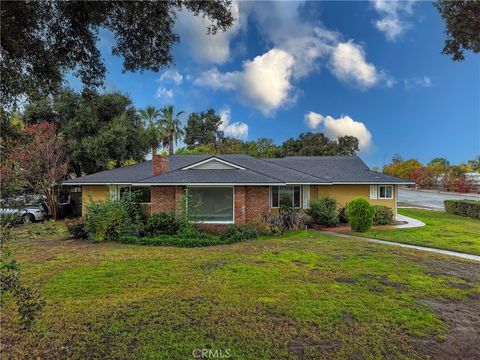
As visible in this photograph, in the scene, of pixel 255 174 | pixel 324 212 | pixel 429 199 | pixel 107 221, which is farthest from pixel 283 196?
pixel 429 199

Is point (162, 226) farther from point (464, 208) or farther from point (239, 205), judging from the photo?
point (464, 208)

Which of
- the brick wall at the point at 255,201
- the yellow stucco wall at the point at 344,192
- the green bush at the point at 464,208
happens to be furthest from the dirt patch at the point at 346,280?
the green bush at the point at 464,208

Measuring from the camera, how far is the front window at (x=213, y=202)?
1587 cm

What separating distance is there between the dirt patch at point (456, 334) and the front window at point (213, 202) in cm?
1082

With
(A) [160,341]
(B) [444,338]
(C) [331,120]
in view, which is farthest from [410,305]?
(C) [331,120]

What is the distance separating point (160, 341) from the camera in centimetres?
455

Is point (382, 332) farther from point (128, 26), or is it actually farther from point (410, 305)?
point (128, 26)

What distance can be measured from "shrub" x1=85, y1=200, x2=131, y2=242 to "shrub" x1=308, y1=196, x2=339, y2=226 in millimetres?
10183

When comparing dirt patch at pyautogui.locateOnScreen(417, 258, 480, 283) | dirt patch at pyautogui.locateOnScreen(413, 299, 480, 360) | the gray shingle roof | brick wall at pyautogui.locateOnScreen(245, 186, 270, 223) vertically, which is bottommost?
dirt patch at pyautogui.locateOnScreen(413, 299, 480, 360)

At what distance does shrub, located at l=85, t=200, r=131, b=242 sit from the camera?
1366 centimetres

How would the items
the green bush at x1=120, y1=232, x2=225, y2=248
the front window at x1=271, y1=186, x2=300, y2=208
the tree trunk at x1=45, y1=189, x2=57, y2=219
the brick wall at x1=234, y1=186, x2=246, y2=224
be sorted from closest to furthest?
1. the green bush at x1=120, y1=232, x2=225, y2=248
2. the brick wall at x1=234, y1=186, x2=246, y2=224
3. the front window at x1=271, y1=186, x2=300, y2=208
4. the tree trunk at x1=45, y1=189, x2=57, y2=219

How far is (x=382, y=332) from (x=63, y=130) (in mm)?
24779

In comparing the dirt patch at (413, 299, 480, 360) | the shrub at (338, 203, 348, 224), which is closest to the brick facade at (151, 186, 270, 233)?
the shrub at (338, 203, 348, 224)

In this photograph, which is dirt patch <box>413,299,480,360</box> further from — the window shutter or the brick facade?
the window shutter
